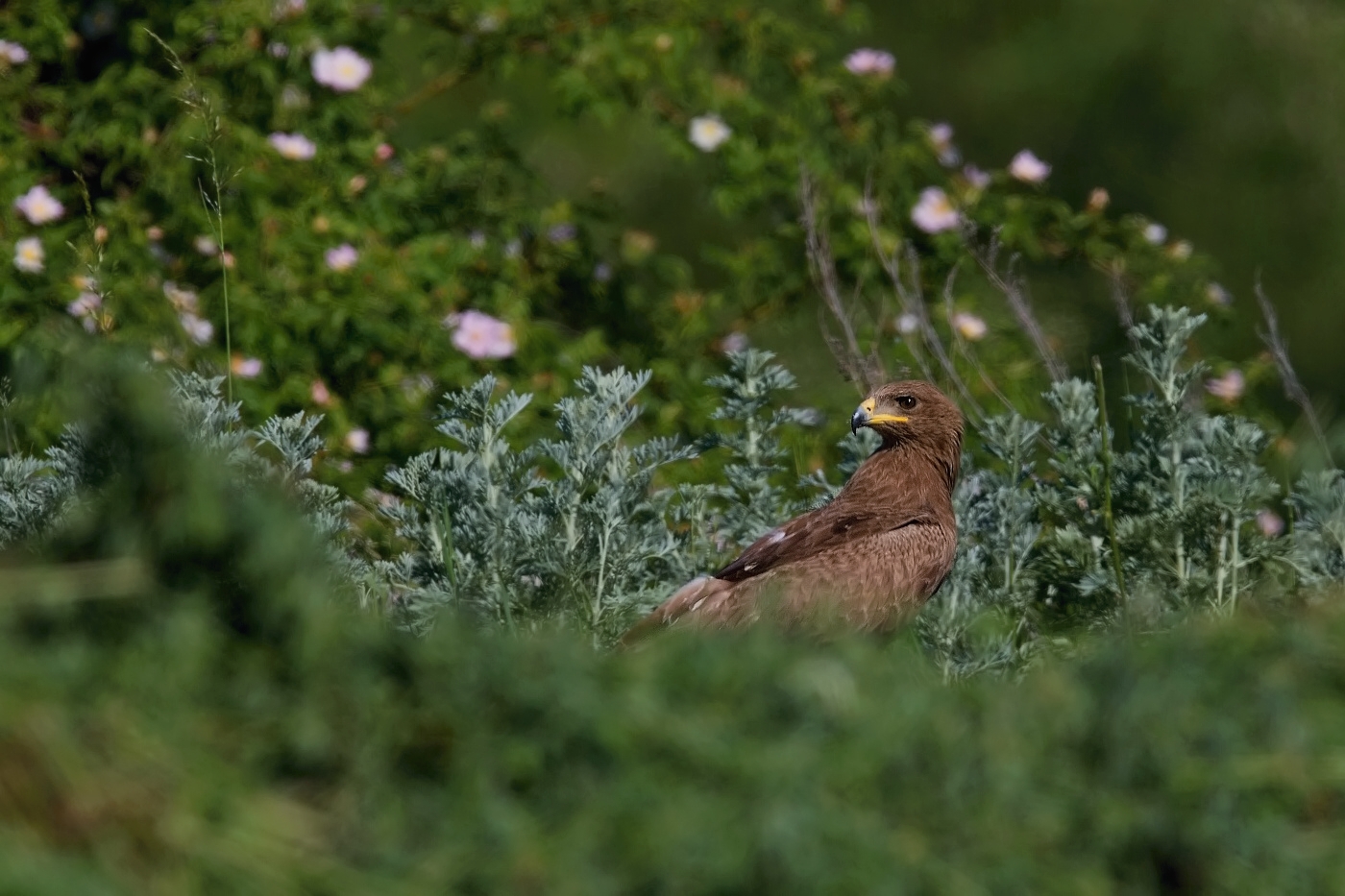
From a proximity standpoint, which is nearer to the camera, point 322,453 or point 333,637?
point 333,637

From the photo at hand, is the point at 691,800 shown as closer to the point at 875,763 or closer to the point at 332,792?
the point at 875,763

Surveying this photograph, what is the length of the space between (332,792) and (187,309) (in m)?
3.32

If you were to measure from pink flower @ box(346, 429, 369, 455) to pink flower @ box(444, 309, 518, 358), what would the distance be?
0.43 meters

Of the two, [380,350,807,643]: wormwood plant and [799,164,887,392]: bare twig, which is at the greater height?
[799,164,887,392]: bare twig

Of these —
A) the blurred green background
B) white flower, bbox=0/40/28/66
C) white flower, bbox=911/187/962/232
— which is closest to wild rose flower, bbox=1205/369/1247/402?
white flower, bbox=911/187/962/232

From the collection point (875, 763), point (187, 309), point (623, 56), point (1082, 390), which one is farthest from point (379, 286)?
point (875, 763)

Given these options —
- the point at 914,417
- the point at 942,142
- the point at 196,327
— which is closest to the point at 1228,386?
the point at 942,142

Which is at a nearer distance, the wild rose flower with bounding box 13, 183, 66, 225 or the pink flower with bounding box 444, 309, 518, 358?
the wild rose flower with bounding box 13, 183, 66, 225

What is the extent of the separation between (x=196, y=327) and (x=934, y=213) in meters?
2.48

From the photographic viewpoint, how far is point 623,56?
19.7ft

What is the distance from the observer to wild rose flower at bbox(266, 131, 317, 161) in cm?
558

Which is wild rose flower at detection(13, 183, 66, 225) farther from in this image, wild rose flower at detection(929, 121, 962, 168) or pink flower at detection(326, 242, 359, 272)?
wild rose flower at detection(929, 121, 962, 168)

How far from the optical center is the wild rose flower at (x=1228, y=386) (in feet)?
18.8

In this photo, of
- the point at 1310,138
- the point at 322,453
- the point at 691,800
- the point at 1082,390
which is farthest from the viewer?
the point at 1310,138
